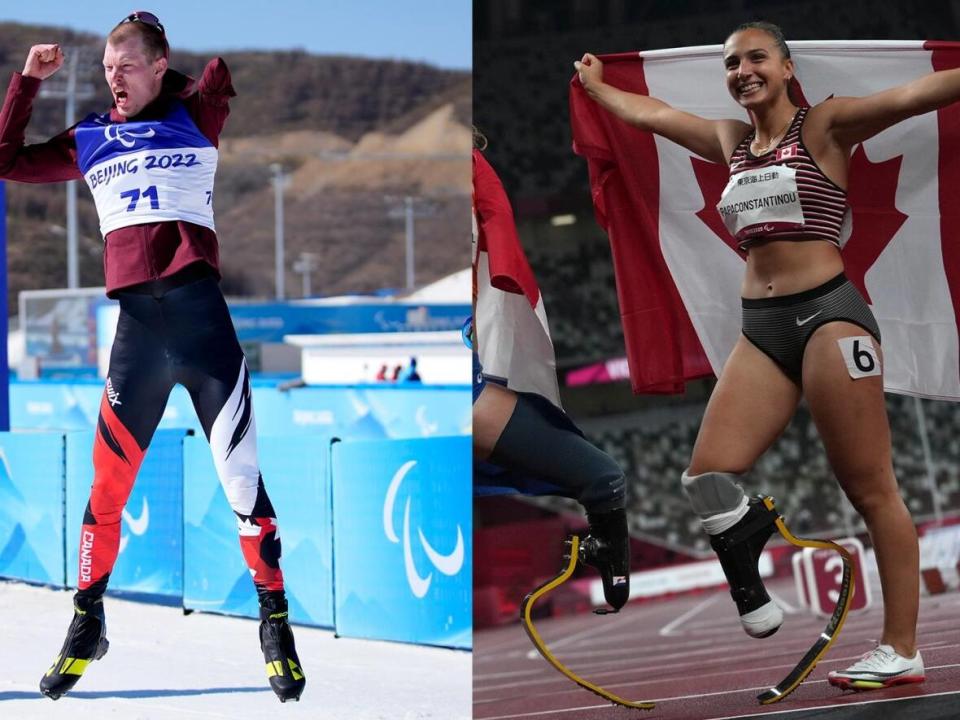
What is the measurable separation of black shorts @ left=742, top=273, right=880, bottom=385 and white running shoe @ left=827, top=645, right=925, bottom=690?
77cm

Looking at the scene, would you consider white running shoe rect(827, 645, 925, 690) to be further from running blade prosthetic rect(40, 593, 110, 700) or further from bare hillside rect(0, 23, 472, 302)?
bare hillside rect(0, 23, 472, 302)

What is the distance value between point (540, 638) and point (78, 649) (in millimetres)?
1116

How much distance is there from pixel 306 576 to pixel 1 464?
1123mm

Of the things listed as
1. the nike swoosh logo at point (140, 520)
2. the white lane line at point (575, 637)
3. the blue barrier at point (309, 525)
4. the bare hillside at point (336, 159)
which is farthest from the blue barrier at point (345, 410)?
the bare hillside at point (336, 159)

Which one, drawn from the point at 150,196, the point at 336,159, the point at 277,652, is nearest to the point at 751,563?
the point at 277,652

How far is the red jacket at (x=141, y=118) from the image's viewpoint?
2826 mm

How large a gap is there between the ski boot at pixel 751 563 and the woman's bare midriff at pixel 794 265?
0.54 m

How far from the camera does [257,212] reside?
157ft

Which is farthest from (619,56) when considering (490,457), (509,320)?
(490,457)

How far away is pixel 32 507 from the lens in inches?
172

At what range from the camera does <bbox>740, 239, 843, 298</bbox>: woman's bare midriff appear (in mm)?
3102

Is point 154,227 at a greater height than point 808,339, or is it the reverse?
point 154,227

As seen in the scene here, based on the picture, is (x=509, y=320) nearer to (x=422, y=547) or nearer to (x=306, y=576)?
(x=422, y=547)

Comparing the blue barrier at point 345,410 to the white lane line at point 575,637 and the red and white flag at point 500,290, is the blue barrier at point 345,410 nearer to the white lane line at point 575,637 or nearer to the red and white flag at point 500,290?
the white lane line at point 575,637
